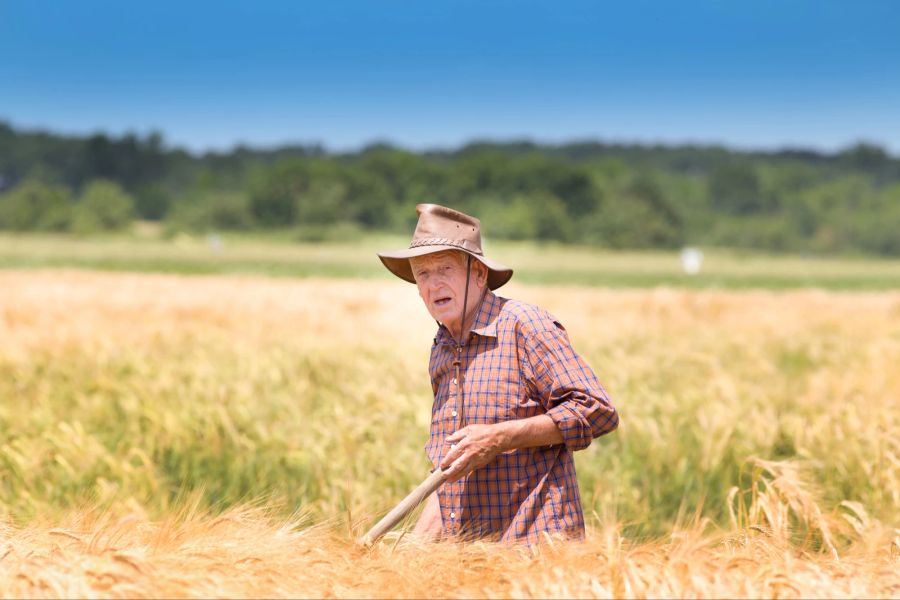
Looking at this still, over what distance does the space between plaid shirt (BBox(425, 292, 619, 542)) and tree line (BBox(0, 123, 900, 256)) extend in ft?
312

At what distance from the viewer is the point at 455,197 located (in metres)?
128

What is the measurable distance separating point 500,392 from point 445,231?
470mm

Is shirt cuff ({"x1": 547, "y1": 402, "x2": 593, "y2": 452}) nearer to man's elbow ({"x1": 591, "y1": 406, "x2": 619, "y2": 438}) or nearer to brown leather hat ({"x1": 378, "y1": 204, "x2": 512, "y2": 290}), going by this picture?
man's elbow ({"x1": 591, "y1": 406, "x2": 619, "y2": 438})

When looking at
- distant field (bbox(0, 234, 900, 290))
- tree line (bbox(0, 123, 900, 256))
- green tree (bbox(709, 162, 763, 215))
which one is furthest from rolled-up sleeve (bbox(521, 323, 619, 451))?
green tree (bbox(709, 162, 763, 215))

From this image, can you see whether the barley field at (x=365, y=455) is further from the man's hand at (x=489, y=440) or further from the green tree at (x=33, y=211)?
the green tree at (x=33, y=211)

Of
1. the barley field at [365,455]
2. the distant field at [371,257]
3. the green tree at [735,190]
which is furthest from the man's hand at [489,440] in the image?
the green tree at [735,190]

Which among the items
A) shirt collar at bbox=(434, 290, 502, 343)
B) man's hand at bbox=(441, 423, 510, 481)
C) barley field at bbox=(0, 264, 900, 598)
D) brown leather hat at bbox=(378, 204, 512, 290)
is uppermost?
brown leather hat at bbox=(378, 204, 512, 290)

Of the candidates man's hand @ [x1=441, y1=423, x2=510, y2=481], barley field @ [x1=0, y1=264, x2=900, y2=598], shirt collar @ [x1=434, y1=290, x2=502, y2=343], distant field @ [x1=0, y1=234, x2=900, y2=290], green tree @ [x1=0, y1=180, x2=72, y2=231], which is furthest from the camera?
green tree @ [x1=0, y1=180, x2=72, y2=231]

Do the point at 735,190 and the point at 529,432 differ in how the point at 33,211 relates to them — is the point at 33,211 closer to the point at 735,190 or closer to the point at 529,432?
the point at 735,190

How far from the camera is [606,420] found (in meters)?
2.89

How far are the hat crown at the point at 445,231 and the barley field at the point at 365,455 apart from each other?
775mm

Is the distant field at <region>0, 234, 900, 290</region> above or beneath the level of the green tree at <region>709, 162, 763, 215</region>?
beneath

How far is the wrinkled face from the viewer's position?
302 cm

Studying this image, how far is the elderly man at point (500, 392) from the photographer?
288 cm
